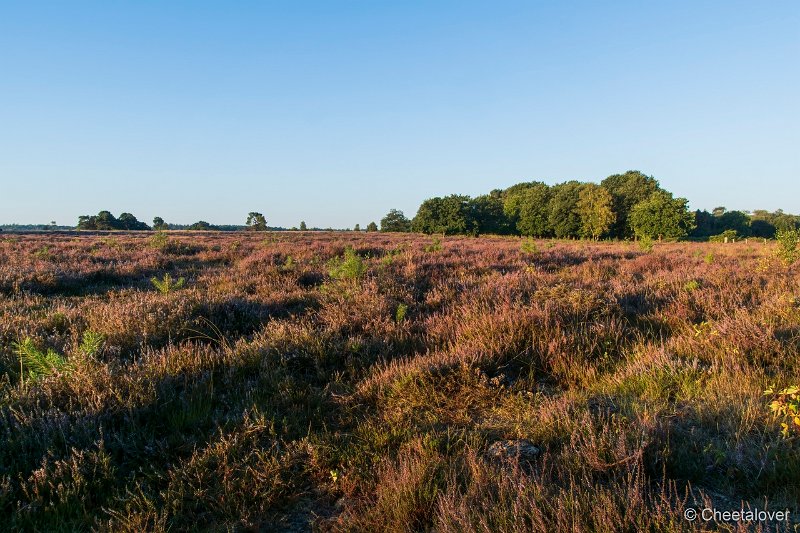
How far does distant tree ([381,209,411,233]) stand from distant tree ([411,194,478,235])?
22691 millimetres

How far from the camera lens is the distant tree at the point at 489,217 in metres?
65.5

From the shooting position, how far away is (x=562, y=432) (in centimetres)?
266

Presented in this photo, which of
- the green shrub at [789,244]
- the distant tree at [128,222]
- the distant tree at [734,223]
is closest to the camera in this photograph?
the green shrub at [789,244]

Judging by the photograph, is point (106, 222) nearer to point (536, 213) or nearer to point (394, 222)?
point (394, 222)

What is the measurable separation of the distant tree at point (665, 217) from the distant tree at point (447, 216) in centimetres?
2215

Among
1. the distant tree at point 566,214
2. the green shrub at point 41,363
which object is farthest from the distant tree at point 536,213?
the green shrub at point 41,363

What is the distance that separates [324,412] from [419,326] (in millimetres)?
2121

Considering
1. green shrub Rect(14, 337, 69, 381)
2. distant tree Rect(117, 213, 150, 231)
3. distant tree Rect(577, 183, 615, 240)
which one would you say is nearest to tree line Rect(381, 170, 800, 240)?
distant tree Rect(577, 183, 615, 240)

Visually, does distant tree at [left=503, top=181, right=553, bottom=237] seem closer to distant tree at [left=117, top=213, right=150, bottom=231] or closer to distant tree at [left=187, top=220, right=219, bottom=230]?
distant tree at [left=187, top=220, right=219, bottom=230]

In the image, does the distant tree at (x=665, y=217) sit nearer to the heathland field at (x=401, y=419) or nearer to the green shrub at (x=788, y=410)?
the heathland field at (x=401, y=419)

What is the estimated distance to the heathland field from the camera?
2.06 metres

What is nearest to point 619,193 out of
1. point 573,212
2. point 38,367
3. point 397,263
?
point 573,212

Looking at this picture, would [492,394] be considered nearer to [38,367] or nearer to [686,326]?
[686,326]

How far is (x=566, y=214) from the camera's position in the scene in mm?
55000
